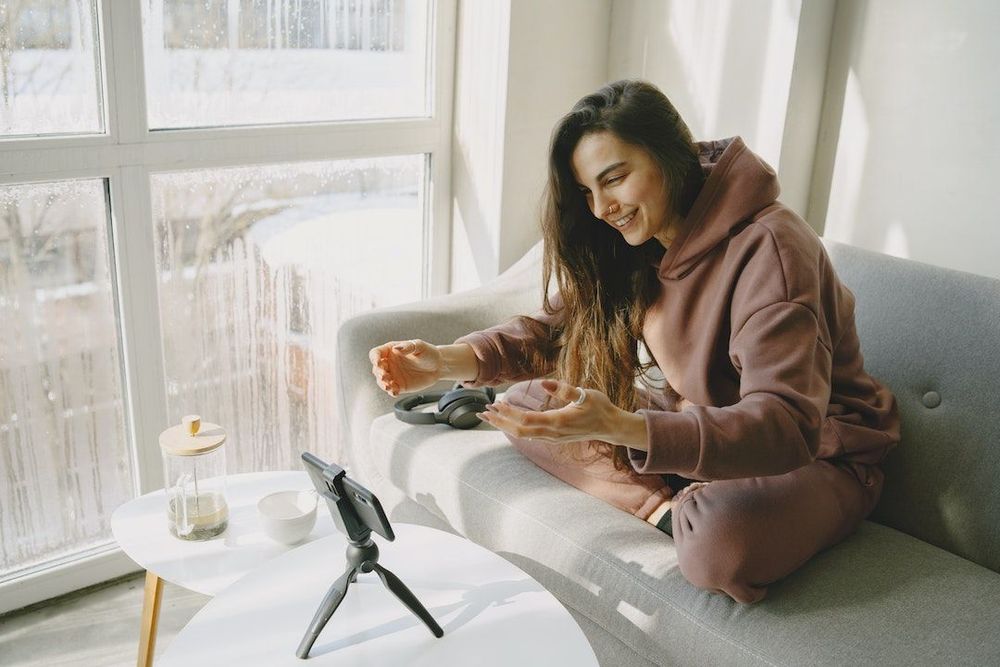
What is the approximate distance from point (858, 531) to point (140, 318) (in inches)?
58.5

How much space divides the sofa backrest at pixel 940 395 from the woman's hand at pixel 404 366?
0.78m

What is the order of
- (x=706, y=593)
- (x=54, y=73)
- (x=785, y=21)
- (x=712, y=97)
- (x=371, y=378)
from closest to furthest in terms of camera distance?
(x=706, y=593), (x=54, y=73), (x=371, y=378), (x=785, y=21), (x=712, y=97)

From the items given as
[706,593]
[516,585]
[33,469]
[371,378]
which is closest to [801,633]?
[706,593]

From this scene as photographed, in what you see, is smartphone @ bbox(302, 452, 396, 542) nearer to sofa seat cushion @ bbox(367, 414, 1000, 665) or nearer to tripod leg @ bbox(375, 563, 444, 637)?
tripod leg @ bbox(375, 563, 444, 637)

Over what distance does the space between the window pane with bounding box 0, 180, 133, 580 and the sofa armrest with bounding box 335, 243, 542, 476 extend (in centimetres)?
51

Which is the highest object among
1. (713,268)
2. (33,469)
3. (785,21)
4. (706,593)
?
(785,21)

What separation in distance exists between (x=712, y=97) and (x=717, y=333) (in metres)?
1.06

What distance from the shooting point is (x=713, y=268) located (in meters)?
1.47

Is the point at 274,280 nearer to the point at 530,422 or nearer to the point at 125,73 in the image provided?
the point at 125,73

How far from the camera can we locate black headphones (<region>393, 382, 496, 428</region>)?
1861mm

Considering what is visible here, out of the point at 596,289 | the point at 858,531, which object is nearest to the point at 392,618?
the point at 596,289

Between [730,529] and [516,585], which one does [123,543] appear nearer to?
[516,585]

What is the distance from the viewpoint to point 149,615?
Answer: 1529 mm

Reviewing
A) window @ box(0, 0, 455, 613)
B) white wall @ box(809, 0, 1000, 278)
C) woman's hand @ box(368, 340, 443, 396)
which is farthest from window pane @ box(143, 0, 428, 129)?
white wall @ box(809, 0, 1000, 278)
